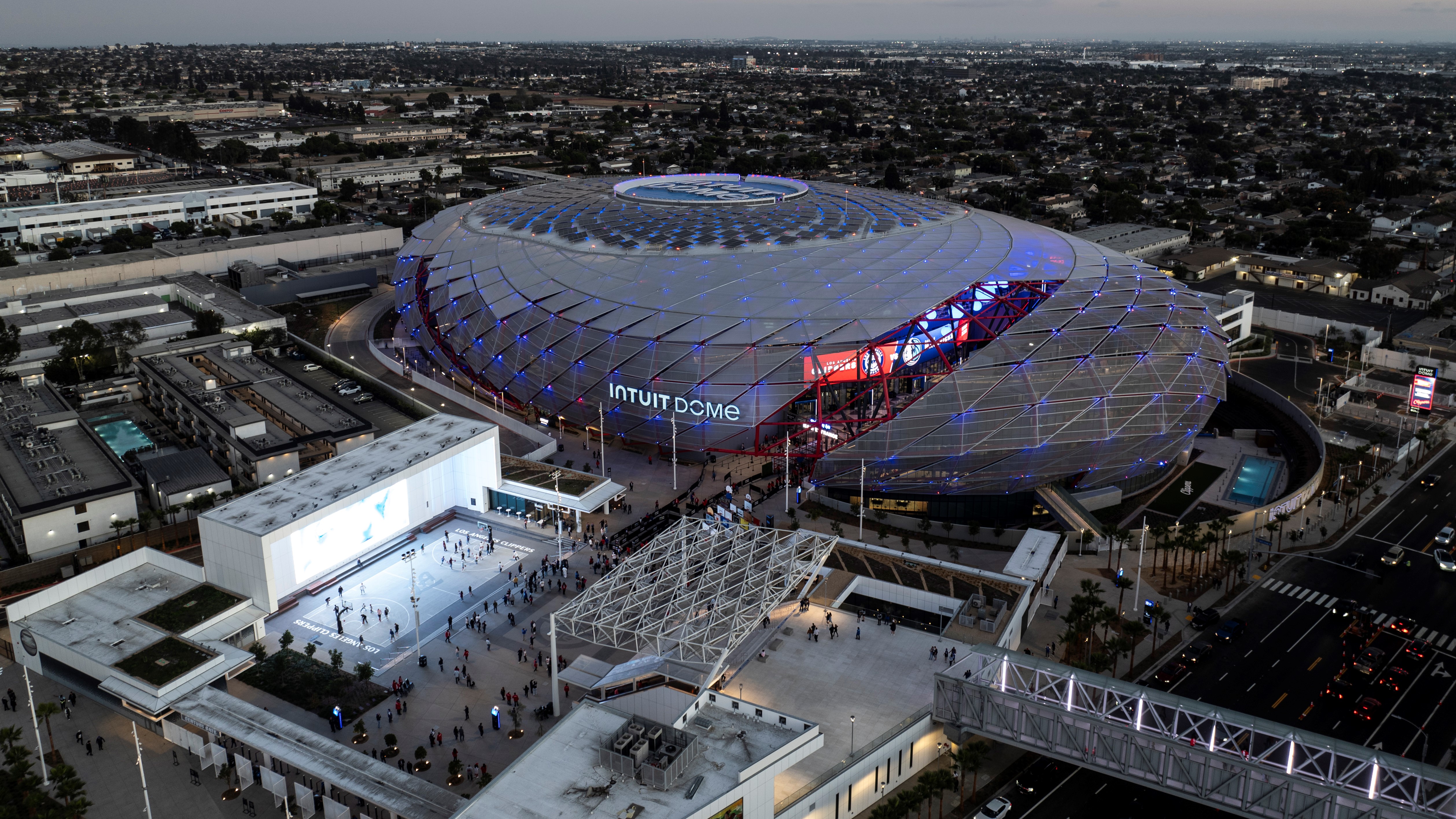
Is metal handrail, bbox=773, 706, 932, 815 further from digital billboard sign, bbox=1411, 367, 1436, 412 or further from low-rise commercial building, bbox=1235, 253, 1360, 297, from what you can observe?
low-rise commercial building, bbox=1235, 253, 1360, 297

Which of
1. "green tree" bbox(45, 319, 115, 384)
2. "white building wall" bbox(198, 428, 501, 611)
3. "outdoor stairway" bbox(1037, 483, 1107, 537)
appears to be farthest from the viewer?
"green tree" bbox(45, 319, 115, 384)

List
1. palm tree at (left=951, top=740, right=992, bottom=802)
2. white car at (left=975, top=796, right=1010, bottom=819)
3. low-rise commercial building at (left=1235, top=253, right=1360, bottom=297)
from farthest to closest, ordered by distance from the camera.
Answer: low-rise commercial building at (left=1235, top=253, right=1360, bottom=297), white car at (left=975, top=796, right=1010, bottom=819), palm tree at (left=951, top=740, right=992, bottom=802)

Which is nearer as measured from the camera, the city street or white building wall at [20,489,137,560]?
the city street

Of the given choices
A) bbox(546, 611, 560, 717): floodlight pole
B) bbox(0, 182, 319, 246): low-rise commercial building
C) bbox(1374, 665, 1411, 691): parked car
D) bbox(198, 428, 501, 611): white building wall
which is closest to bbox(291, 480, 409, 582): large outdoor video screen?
bbox(198, 428, 501, 611): white building wall

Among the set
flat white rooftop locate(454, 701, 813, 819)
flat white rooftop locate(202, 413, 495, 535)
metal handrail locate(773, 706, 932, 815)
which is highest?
flat white rooftop locate(202, 413, 495, 535)

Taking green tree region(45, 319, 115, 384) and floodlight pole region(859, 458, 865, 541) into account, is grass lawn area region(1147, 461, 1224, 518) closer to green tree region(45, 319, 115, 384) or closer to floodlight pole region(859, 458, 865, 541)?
floodlight pole region(859, 458, 865, 541)

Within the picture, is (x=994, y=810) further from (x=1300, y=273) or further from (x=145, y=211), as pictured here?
(x=145, y=211)

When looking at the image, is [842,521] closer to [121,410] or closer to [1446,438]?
[1446,438]

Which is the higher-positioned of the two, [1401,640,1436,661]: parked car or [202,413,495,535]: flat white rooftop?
[202,413,495,535]: flat white rooftop
